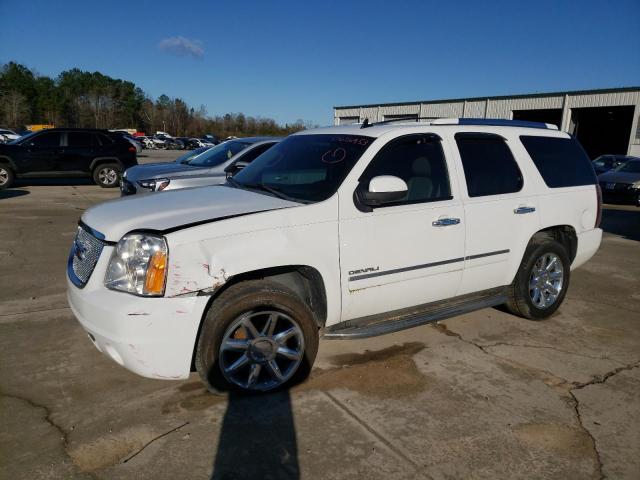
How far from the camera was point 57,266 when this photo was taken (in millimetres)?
6246

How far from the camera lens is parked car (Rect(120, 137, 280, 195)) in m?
7.61

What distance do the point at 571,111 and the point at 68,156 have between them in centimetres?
3089

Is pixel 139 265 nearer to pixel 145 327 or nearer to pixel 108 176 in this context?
pixel 145 327

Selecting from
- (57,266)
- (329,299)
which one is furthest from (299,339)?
(57,266)

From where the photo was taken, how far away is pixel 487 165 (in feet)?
13.9

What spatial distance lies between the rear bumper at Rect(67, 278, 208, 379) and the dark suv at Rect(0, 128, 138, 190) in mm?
13256

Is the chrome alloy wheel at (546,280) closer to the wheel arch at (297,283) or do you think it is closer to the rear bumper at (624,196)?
the wheel arch at (297,283)

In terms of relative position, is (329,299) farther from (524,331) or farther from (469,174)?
(524,331)

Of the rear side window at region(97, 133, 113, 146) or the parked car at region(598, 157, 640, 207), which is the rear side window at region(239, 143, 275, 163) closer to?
the rear side window at region(97, 133, 113, 146)

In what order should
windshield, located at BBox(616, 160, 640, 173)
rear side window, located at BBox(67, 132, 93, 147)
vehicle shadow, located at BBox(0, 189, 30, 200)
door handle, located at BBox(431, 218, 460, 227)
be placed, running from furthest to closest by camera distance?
windshield, located at BBox(616, 160, 640, 173) < rear side window, located at BBox(67, 132, 93, 147) < vehicle shadow, located at BBox(0, 189, 30, 200) < door handle, located at BBox(431, 218, 460, 227)

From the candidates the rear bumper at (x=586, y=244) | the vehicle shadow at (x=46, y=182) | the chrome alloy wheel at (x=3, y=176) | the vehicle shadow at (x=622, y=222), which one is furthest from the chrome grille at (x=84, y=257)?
the vehicle shadow at (x=46, y=182)

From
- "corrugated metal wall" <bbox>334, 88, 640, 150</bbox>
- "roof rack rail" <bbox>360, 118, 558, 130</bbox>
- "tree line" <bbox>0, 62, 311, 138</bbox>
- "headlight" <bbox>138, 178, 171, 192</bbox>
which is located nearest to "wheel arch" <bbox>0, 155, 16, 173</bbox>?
"headlight" <bbox>138, 178, 171, 192</bbox>

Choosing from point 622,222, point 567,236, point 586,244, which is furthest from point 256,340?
point 622,222

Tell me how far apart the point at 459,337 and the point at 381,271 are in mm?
1378
